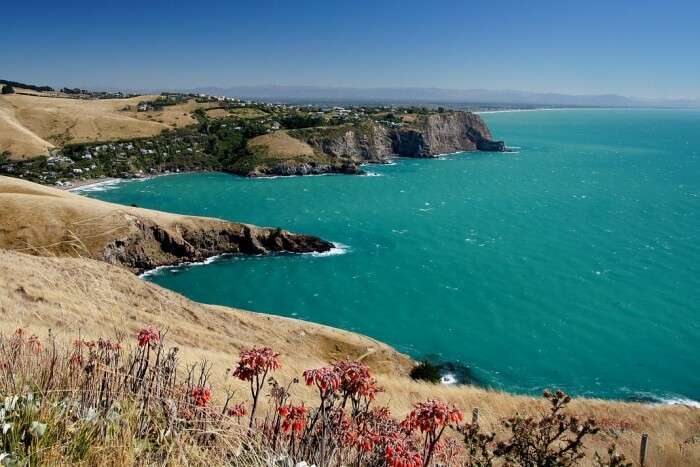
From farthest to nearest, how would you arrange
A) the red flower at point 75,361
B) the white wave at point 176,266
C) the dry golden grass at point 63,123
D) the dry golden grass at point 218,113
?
the dry golden grass at point 218,113, the dry golden grass at point 63,123, the white wave at point 176,266, the red flower at point 75,361

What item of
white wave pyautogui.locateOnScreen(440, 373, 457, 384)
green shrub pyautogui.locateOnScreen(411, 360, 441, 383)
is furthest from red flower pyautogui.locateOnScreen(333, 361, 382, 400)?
white wave pyautogui.locateOnScreen(440, 373, 457, 384)

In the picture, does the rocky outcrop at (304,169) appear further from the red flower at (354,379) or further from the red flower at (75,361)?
the red flower at (354,379)

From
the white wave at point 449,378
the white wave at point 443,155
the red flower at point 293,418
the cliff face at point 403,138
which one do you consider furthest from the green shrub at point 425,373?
the white wave at point 443,155

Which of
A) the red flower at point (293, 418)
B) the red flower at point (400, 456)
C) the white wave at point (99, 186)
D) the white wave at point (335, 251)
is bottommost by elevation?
the white wave at point (335, 251)

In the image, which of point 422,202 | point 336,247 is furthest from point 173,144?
point 336,247

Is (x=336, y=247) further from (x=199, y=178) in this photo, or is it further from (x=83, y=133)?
(x=83, y=133)

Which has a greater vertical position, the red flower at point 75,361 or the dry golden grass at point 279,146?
the red flower at point 75,361

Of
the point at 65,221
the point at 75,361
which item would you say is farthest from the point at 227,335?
the point at 65,221

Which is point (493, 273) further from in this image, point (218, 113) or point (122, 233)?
point (218, 113)
